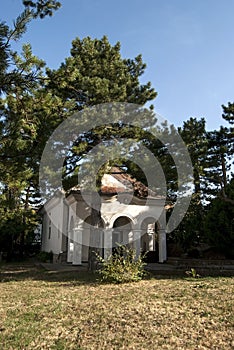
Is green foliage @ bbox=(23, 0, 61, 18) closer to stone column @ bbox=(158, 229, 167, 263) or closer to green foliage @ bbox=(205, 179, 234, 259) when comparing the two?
green foliage @ bbox=(205, 179, 234, 259)

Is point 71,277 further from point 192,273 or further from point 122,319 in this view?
point 122,319

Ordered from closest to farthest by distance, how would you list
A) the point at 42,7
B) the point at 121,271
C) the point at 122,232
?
the point at 42,7 → the point at 121,271 → the point at 122,232

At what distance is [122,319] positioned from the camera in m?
5.75

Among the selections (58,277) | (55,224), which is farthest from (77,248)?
(55,224)

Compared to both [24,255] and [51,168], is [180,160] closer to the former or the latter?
[51,168]

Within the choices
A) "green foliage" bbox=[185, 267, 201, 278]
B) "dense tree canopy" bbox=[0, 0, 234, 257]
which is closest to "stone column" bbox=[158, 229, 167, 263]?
"dense tree canopy" bbox=[0, 0, 234, 257]

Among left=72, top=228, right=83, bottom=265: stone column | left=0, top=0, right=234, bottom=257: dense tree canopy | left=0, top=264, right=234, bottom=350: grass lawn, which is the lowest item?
left=0, top=264, right=234, bottom=350: grass lawn

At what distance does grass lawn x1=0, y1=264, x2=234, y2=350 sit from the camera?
4.86 metres

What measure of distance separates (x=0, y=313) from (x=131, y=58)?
13739 mm

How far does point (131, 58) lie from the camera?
53.1ft

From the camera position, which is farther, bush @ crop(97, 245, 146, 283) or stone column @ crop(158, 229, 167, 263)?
stone column @ crop(158, 229, 167, 263)

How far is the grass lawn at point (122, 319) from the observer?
15.9ft

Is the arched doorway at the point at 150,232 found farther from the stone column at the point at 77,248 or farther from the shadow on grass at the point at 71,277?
the shadow on grass at the point at 71,277

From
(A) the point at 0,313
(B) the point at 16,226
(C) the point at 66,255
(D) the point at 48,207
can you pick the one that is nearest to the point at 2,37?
(A) the point at 0,313
